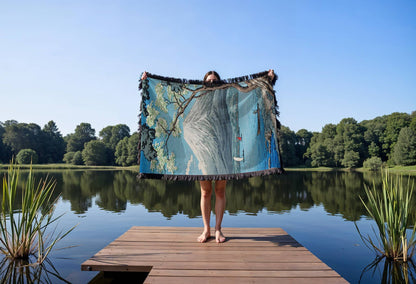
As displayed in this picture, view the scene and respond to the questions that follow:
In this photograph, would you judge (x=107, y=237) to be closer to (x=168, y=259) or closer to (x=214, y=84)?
(x=168, y=259)

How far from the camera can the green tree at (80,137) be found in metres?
79.4

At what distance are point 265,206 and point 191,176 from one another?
7.98 meters

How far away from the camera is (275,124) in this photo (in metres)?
4.14

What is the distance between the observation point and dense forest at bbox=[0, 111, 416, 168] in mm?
51688

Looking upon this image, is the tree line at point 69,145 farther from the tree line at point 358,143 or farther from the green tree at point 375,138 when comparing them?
the green tree at point 375,138

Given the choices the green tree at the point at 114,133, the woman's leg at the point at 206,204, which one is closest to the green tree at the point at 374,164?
the woman's leg at the point at 206,204

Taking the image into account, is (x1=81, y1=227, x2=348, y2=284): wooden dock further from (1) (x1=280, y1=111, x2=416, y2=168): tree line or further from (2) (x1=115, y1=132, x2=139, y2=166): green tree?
(2) (x1=115, y1=132, x2=139, y2=166): green tree

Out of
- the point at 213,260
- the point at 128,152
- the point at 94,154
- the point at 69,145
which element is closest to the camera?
the point at 213,260

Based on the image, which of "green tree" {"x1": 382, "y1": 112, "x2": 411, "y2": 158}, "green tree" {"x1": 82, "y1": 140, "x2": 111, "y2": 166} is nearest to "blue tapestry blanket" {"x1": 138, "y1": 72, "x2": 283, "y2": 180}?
"green tree" {"x1": 382, "y1": 112, "x2": 411, "y2": 158}

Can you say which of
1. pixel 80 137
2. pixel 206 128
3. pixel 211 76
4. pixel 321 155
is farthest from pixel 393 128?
pixel 80 137

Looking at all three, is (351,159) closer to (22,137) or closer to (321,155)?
(321,155)

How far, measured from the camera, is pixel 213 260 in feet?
11.4

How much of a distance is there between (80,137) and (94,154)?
2085 cm

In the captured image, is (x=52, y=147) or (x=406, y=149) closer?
(x=406, y=149)
